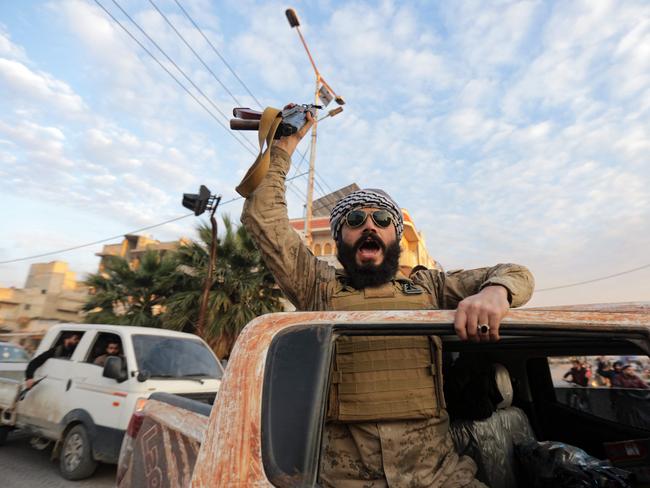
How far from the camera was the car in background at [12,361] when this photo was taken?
711 cm

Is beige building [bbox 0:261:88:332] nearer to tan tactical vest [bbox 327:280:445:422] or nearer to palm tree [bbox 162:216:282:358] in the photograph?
palm tree [bbox 162:216:282:358]

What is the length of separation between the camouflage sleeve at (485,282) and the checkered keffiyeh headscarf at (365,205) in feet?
1.09

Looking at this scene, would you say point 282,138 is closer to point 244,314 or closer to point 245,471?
point 245,471

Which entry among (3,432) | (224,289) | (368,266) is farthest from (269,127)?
(224,289)

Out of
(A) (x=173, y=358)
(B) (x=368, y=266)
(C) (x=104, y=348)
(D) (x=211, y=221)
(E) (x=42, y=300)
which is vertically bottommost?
(A) (x=173, y=358)

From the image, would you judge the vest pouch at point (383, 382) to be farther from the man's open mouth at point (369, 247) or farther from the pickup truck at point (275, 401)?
the man's open mouth at point (369, 247)

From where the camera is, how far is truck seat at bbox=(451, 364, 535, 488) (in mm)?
2051

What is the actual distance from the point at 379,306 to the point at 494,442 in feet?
4.03

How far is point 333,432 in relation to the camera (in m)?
1.38

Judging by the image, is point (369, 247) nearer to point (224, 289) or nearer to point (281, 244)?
point (281, 244)

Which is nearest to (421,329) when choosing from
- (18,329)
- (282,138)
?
(282,138)

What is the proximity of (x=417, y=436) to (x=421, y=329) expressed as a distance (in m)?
0.53

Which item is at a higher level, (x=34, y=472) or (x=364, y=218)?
(x=364, y=218)

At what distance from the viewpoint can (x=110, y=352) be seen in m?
5.12
